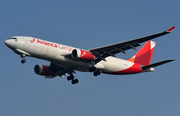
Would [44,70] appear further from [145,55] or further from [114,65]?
[145,55]

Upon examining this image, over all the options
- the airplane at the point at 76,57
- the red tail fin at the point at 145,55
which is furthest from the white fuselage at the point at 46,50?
the red tail fin at the point at 145,55

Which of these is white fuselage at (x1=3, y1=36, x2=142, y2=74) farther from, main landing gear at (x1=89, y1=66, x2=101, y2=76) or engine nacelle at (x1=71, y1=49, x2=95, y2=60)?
main landing gear at (x1=89, y1=66, x2=101, y2=76)

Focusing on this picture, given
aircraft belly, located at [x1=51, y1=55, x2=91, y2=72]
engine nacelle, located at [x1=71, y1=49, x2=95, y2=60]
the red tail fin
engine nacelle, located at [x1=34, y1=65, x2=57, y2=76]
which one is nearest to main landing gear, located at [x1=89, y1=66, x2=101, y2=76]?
aircraft belly, located at [x1=51, y1=55, x2=91, y2=72]

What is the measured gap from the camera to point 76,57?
32.4m

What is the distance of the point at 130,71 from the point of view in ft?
126

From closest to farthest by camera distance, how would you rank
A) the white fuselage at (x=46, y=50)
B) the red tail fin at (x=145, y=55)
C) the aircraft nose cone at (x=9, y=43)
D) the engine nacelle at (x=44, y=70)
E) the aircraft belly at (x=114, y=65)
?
1. the aircraft nose cone at (x=9, y=43)
2. the white fuselage at (x=46, y=50)
3. the aircraft belly at (x=114, y=65)
4. the engine nacelle at (x=44, y=70)
5. the red tail fin at (x=145, y=55)

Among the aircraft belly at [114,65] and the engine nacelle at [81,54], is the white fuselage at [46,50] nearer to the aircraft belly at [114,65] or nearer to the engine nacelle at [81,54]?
the engine nacelle at [81,54]

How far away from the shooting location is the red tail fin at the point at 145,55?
133 ft

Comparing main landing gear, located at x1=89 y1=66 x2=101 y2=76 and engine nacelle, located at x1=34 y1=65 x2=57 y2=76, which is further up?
engine nacelle, located at x1=34 y1=65 x2=57 y2=76

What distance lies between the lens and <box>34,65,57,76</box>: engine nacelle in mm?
37969

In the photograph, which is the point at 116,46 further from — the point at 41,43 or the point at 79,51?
the point at 41,43

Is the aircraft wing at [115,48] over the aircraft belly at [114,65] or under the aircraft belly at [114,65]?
over

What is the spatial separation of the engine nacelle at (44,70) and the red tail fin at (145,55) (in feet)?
35.6

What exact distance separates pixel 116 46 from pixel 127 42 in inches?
59.8
